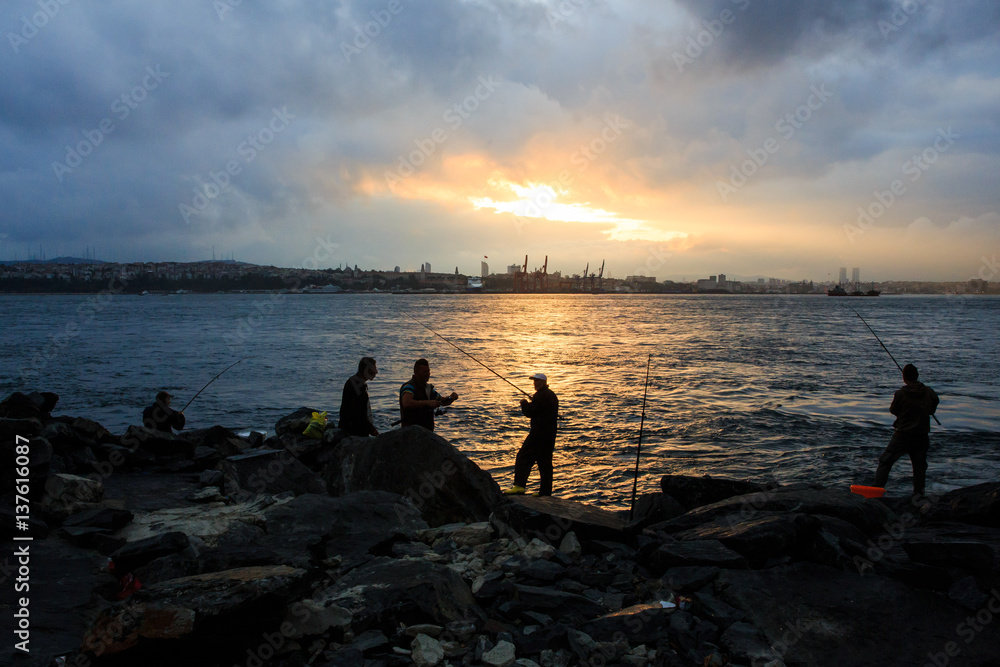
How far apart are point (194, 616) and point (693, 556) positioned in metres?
3.44

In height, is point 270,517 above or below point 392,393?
above

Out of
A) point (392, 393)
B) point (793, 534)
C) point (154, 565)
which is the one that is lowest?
point (392, 393)

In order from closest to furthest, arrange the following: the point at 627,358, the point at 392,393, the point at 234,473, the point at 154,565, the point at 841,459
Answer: the point at 154,565 → the point at 234,473 → the point at 841,459 → the point at 392,393 → the point at 627,358

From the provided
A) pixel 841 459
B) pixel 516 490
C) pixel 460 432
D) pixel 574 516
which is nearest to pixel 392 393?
pixel 460 432

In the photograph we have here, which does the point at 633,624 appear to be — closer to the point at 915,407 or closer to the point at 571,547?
the point at 571,547

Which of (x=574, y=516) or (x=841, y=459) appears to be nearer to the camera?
(x=574, y=516)

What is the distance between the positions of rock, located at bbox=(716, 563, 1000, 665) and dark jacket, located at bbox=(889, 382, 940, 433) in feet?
16.6

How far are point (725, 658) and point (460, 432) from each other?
10.0 meters

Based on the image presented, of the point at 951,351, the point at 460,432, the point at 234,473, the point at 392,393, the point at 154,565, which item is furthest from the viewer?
the point at 951,351

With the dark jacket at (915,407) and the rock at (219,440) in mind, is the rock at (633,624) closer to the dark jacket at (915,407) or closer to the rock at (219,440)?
the dark jacket at (915,407)

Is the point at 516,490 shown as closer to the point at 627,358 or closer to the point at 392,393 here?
the point at 392,393

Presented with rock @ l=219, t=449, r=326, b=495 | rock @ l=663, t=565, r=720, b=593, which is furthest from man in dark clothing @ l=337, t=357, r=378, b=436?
rock @ l=663, t=565, r=720, b=593

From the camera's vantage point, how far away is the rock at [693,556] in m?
4.40

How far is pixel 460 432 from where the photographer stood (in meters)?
13.3
